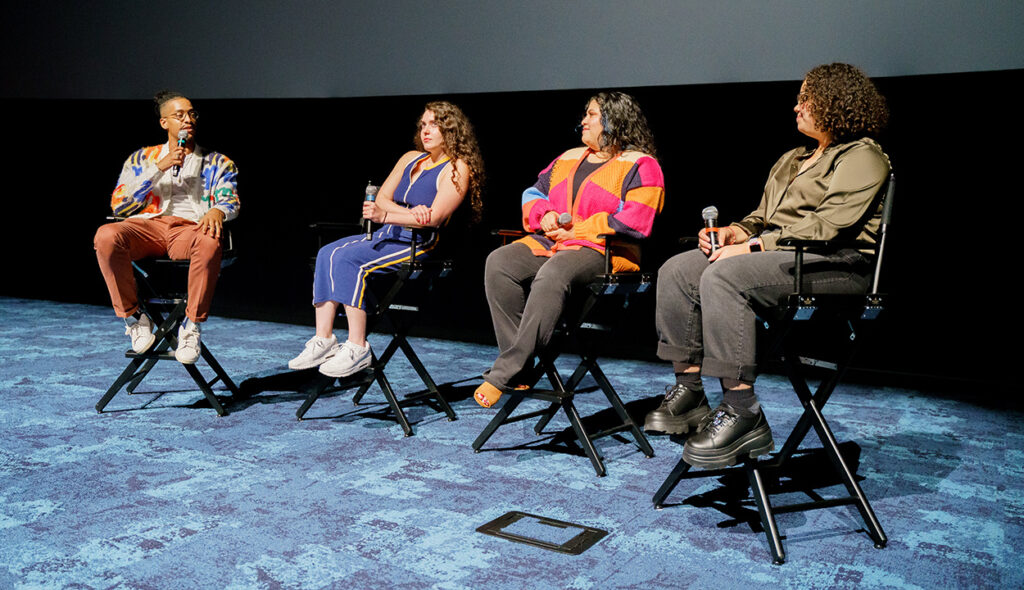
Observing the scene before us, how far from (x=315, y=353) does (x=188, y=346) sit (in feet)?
1.87

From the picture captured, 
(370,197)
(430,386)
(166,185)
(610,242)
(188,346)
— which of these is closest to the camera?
(610,242)

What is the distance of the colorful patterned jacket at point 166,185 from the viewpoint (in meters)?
3.88

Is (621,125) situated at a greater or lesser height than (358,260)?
greater

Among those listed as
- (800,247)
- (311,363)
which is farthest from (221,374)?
(800,247)

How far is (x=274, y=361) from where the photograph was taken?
4957mm

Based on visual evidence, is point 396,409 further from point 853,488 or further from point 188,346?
point 853,488

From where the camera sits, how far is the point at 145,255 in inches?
148

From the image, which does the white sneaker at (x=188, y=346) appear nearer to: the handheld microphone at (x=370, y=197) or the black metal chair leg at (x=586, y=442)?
the handheld microphone at (x=370, y=197)

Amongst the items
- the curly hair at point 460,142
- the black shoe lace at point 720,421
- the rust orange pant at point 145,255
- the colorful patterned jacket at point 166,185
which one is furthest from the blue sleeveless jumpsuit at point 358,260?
the black shoe lace at point 720,421

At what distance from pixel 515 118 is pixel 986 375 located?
2.96 m

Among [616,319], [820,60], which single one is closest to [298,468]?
[616,319]

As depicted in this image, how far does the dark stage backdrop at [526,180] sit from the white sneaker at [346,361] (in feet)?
2.04

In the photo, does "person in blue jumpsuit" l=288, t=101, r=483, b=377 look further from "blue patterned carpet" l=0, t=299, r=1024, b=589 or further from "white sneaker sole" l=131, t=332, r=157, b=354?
"white sneaker sole" l=131, t=332, r=157, b=354

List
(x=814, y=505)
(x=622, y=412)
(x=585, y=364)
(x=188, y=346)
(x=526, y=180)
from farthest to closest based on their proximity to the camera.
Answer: (x=526, y=180) < (x=188, y=346) < (x=622, y=412) < (x=585, y=364) < (x=814, y=505)
